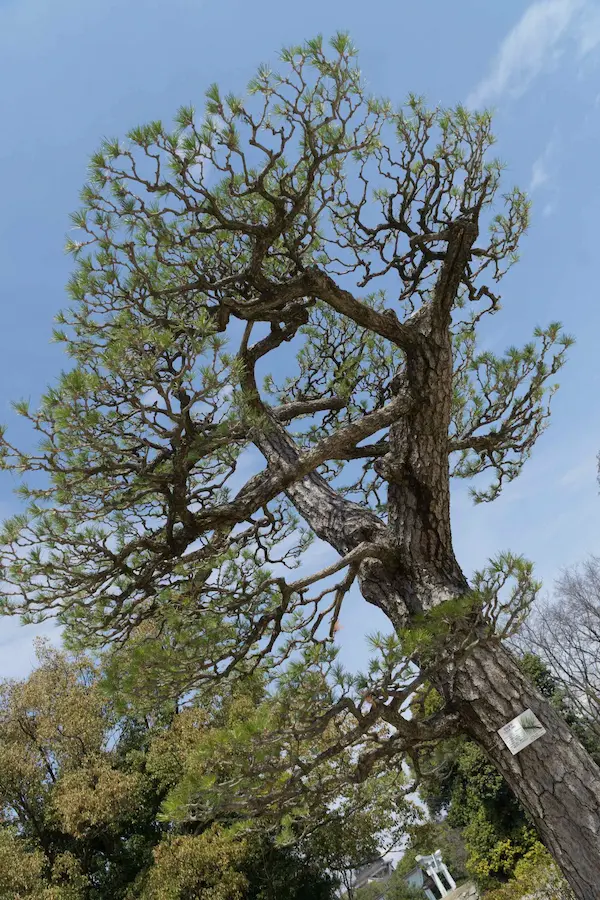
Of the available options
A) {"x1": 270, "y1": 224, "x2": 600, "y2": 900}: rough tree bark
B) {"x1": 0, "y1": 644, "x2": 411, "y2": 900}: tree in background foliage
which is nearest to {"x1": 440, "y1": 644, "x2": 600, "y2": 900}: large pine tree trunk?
{"x1": 270, "y1": 224, "x2": 600, "y2": 900}: rough tree bark

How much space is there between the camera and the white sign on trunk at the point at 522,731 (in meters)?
2.22

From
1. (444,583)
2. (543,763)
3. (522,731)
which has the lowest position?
(543,763)

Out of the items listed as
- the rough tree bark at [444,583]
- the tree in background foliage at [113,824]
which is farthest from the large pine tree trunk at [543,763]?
the tree in background foliage at [113,824]

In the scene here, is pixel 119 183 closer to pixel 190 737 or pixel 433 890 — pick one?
pixel 190 737

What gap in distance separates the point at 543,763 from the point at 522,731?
14 cm

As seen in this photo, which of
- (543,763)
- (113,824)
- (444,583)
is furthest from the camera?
(113,824)

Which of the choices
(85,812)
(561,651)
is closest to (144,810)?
(85,812)

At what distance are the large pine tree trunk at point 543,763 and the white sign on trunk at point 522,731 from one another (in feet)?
0.13

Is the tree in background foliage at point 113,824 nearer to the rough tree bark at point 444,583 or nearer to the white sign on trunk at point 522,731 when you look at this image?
the rough tree bark at point 444,583

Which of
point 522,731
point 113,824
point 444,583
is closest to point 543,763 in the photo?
point 522,731

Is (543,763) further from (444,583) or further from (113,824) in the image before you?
(113,824)

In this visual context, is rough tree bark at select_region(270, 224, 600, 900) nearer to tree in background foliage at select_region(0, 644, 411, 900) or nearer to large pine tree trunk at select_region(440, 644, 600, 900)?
large pine tree trunk at select_region(440, 644, 600, 900)

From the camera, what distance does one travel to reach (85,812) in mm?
7172

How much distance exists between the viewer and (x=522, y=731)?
7.34ft
